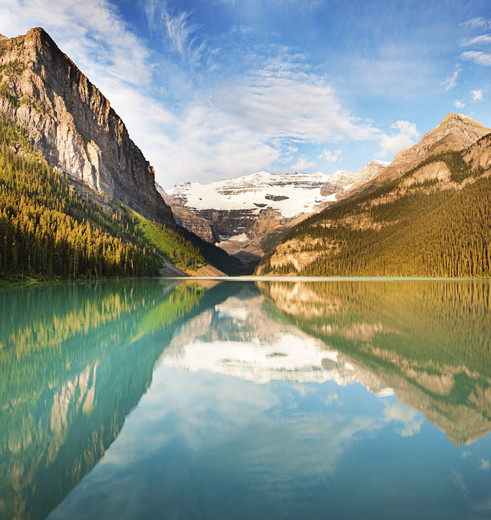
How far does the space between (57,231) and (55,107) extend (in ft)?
361

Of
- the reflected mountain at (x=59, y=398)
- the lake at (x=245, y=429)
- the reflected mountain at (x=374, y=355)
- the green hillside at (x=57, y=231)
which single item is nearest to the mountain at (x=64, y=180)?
the green hillside at (x=57, y=231)

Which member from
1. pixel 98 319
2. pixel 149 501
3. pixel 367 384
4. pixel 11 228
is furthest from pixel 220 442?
pixel 11 228

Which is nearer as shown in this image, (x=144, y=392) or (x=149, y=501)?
(x=149, y=501)

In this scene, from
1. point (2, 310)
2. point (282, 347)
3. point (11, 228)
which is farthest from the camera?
point (11, 228)

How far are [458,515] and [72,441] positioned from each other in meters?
6.14

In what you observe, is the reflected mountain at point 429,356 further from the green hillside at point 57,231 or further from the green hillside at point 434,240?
the green hillside at point 434,240

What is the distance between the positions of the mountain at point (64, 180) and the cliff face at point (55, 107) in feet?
1.37

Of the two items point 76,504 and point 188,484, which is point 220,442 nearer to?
point 188,484

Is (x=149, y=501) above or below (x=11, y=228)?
below

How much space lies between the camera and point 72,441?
6.77 m

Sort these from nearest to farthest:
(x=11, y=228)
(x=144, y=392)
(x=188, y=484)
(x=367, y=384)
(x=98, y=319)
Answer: (x=188, y=484), (x=144, y=392), (x=367, y=384), (x=98, y=319), (x=11, y=228)

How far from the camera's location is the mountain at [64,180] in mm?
83812

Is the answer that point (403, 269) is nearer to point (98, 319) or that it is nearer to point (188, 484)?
point (98, 319)

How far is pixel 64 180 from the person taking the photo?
470 feet
